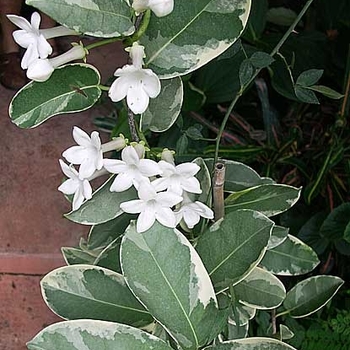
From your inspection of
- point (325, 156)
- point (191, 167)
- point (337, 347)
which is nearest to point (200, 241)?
point (191, 167)

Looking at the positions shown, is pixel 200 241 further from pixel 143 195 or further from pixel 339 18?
pixel 339 18

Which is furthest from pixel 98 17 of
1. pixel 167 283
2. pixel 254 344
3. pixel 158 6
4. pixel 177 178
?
pixel 254 344

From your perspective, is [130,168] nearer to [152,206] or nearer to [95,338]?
[152,206]

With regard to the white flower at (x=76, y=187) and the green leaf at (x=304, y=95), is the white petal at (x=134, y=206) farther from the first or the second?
the green leaf at (x=304, y=95)

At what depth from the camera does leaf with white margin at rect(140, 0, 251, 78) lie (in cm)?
71

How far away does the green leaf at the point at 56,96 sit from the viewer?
28.2 inches

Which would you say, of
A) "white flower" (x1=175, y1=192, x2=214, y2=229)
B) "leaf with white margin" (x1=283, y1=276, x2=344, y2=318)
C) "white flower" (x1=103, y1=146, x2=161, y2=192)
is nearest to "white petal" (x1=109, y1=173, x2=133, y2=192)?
"white flower" (x1=103, y1=146, x2=161, y2=192)

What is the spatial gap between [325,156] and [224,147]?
0.19 metres

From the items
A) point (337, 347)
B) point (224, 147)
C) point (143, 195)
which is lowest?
point (337, 347)

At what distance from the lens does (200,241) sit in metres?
0.84

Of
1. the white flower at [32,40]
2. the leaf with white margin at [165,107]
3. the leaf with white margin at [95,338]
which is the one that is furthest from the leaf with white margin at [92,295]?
the white flower at [32,40]

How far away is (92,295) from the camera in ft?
2.80

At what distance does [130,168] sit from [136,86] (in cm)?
9

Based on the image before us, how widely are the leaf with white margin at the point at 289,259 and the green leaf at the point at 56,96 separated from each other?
1.32 feet
